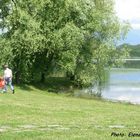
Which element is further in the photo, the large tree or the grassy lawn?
the large tree

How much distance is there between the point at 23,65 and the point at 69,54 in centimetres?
479

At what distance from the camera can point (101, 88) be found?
171 feet

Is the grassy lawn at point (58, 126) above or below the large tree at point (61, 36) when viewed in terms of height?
below

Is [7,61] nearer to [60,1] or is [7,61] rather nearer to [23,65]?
[23,65]


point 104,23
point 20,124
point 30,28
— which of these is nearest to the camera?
point 20,124

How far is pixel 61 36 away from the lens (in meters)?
43.1

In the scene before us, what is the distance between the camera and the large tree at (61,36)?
42.8m

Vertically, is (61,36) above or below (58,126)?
above

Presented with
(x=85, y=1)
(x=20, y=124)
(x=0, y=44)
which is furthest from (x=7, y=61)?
(x=20, y=124)

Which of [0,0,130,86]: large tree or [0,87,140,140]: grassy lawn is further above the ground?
[0,0,130,86]: large tree

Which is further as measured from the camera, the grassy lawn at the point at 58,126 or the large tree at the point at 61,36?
the large tree at the point at 61,36

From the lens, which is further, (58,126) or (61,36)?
(61,36)

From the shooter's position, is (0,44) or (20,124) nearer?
(20,124)

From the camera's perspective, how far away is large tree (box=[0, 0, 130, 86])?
42.8 meters
